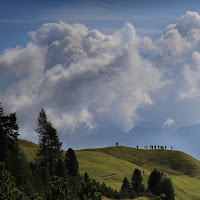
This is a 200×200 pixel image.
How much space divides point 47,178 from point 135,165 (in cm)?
8302

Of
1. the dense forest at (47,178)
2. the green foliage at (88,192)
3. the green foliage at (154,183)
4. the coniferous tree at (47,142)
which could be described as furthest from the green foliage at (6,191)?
the green foliage at (154,183)

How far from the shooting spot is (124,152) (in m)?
176

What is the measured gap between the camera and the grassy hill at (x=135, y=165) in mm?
112312

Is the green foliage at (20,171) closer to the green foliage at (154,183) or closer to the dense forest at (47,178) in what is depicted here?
the dense forest at (47,178)

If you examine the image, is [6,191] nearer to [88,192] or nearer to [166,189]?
[88,192]

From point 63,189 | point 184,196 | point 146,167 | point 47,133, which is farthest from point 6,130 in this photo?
point 146,167

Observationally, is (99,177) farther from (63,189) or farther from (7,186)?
(63,189)

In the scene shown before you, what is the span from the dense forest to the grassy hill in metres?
13.0

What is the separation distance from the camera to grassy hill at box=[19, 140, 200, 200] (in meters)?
112

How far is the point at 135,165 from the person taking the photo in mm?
148500

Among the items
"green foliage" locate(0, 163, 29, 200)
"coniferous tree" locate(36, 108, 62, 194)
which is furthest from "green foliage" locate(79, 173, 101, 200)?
"coniferous tree" locate(36, 108, 62, 194)

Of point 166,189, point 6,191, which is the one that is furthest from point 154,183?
point 6,191

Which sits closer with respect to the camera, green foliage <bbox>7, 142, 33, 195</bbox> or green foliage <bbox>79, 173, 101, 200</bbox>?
green foliage <bbox>79, 173, 101, 200</bbox>

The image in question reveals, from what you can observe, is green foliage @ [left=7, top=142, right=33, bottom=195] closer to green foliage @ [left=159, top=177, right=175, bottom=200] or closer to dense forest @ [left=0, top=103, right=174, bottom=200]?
dense forest @ [left=0, top=103, right=174, bottom=200]
